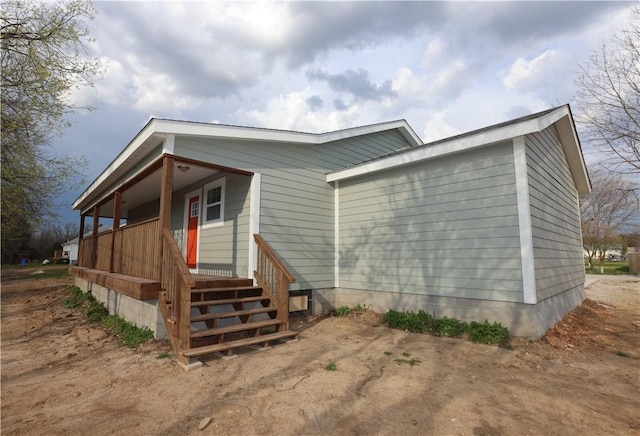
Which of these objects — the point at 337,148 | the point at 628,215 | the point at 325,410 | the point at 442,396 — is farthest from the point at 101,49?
the point at 628,215

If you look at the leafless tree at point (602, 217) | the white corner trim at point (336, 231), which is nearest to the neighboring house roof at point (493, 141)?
the white corner trim at point (336, 231)

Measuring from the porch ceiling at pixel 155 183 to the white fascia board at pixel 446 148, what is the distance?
10.6 feet

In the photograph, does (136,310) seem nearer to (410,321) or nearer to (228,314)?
(228,314)

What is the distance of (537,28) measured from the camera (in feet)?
24.2

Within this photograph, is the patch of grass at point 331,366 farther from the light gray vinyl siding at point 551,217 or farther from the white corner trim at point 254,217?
the light gray vinyl siding at point 551,217

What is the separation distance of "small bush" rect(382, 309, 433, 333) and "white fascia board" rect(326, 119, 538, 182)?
2968 millimetres

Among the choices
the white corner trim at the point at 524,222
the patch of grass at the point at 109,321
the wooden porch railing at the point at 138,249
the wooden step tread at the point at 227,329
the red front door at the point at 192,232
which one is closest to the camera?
the wooden step tread at the point at 227,329

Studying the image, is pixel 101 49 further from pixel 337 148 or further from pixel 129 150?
pixel 337 148

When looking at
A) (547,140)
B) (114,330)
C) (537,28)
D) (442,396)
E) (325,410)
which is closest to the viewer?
(325,410)

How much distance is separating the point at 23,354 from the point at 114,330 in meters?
Answer: 1.29

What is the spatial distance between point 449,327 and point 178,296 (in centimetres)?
435

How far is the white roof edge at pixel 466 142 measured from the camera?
4988mm

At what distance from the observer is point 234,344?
447 centimetres

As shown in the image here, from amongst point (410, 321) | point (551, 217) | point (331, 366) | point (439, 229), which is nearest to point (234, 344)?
point (331, 366)
